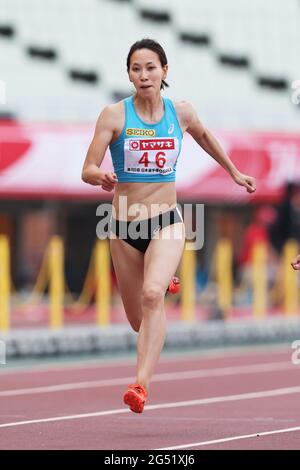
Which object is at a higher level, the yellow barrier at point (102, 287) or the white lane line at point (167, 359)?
the yellow barrier at point (102, 287)

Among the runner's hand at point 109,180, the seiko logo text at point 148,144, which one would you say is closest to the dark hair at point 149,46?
the seiko logo text at point 148,144

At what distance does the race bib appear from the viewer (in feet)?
33.2

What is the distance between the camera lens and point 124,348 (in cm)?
2025

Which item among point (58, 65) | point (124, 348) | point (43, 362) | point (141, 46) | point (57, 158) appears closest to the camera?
point (141, 46)

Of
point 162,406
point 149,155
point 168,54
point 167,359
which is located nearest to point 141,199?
point 149,155

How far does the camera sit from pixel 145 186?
33.5ft

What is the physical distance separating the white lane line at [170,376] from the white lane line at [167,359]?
1.21 m

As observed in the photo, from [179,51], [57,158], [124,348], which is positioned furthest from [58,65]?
[124,348]

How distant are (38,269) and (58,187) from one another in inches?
152

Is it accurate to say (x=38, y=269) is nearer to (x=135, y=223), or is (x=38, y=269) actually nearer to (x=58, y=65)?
(x=58, y=65)

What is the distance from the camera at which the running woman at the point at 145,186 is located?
394 inches

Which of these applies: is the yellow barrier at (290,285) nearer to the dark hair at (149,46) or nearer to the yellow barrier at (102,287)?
the yellow barrier at (102,287)

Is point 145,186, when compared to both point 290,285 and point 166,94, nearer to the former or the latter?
point 290,285

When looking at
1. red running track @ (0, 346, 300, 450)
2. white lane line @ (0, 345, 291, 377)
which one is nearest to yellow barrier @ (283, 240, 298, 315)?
white lane line @ (0, 345, 291, 377)
